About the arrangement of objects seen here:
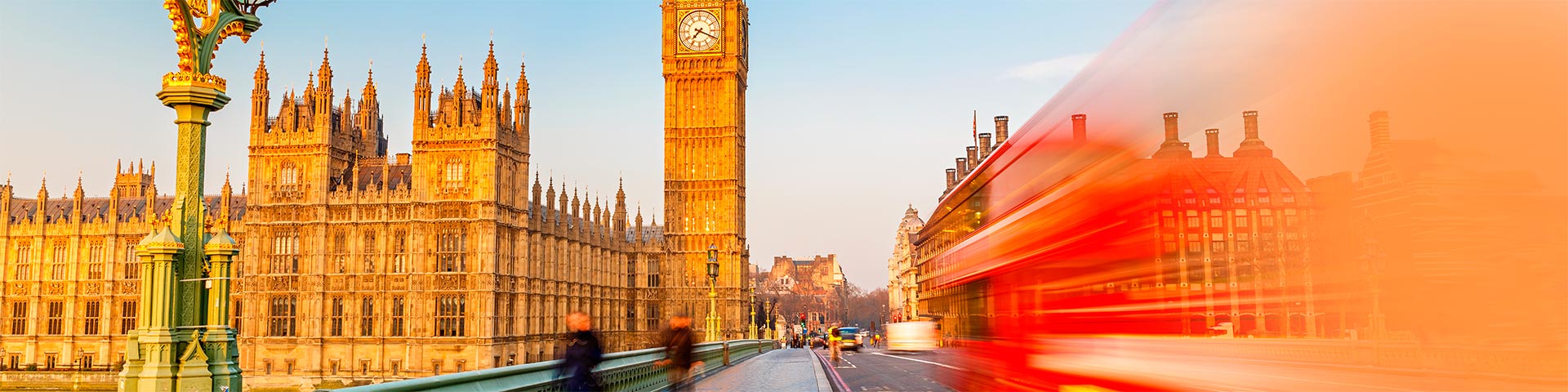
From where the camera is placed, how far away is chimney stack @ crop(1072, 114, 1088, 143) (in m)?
9.00

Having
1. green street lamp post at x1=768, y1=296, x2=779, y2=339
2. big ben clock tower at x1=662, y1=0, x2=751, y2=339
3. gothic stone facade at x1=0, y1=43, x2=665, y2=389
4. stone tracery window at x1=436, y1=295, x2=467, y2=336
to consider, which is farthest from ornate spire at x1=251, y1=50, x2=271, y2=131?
green street lamp post at x1=768, y1=296, x2=779, y2=339

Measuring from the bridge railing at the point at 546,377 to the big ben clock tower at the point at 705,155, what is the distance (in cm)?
4894

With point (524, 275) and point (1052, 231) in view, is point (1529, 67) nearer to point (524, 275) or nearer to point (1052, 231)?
point (1052, 231)

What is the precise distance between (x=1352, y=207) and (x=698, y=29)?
8185 cm

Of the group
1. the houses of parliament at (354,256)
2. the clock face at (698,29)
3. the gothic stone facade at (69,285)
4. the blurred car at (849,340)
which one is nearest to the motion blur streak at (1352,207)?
the houses of parliament at (354,256)

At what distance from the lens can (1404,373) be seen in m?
4.20

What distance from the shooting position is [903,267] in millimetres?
125625

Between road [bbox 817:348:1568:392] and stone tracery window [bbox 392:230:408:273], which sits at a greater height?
stone tracery window [bbox 392:230:408:273]

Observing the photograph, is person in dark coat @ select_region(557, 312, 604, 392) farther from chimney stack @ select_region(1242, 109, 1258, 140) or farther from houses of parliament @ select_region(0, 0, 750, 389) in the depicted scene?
houses of parliament @ select_region(0, 0, 750, 389)

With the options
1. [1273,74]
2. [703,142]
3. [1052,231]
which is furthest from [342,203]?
[1273,74]

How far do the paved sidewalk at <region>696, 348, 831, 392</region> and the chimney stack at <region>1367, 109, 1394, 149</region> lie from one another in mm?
17954

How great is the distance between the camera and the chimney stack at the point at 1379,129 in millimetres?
4340

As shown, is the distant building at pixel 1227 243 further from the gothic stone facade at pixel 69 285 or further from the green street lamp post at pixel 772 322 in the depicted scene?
the green street lamp post at pixel 772 322

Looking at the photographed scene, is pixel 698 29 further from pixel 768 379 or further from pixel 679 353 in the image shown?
pixel 679 353
